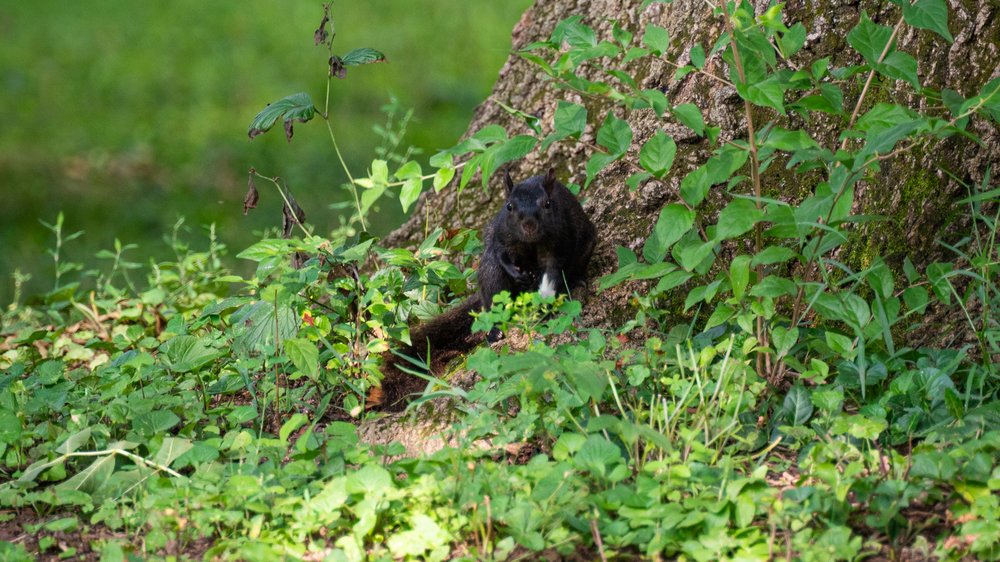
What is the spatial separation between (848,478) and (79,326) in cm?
377

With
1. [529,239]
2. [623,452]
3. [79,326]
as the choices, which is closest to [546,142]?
[623,452]

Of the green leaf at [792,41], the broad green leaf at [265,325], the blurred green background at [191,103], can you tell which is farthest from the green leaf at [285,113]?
the blurred green background at [191,103]

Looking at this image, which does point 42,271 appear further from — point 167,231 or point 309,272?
point 309,272

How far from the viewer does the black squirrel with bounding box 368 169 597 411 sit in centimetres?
412

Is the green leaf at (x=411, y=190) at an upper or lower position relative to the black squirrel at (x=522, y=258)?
upper

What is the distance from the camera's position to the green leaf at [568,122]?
283cm

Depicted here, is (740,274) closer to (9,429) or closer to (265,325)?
(265,325)

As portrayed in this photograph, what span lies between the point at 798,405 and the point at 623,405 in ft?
1.63

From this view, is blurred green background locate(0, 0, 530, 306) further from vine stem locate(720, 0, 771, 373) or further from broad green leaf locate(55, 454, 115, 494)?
vine stem locate(720, 0, 771, 373)

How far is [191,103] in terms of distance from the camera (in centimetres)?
1010

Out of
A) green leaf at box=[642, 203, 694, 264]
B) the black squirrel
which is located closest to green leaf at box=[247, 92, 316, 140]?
the black squirrel

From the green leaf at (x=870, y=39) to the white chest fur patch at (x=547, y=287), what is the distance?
1698 millimetres

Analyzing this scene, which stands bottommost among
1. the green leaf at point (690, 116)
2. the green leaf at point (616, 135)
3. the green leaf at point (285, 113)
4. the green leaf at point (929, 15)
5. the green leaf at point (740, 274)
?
the green leaf at point (740, 274)

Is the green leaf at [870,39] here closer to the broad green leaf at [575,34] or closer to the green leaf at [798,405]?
the broad green leaf at [575,34]
